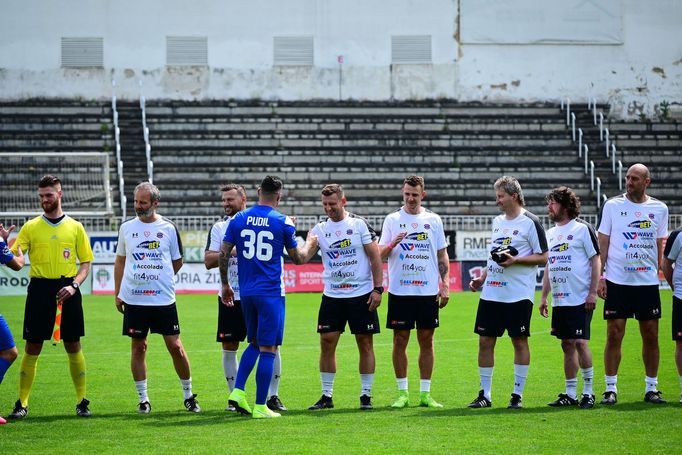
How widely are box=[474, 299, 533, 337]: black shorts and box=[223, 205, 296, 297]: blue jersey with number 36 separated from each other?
83.3 inches

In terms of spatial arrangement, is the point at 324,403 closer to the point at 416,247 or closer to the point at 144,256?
the point at 416,247

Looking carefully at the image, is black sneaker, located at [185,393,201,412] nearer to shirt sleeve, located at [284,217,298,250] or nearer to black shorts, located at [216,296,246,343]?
black shorts, located at [216,296,246,343]

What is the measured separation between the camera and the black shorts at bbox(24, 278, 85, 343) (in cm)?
1029

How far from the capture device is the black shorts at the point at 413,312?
35.3 ft

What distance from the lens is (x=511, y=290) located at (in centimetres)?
1056

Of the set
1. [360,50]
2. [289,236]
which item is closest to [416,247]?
[289,236]

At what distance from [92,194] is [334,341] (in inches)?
943

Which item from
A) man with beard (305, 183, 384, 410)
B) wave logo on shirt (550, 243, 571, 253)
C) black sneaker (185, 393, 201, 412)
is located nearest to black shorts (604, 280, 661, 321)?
wave logo on shirt (550, 243, 571, 253)

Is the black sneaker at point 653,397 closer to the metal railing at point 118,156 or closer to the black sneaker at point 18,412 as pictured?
the black sneaker at point 18,412

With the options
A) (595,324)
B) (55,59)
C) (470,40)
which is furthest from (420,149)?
(595,324)

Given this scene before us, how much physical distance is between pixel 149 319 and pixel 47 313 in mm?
993

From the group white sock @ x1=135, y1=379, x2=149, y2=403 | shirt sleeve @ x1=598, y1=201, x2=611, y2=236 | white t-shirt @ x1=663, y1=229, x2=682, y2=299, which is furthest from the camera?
shirt sleeve @ x1=598, y1=201, x2=611, y2=236

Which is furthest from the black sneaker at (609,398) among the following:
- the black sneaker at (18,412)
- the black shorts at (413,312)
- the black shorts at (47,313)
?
the black sneaker at (18,412)

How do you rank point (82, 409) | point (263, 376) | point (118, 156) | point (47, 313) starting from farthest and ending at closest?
1. point (118, 156)
2. point (47, 313)
3. point (82, 409)
4. point (263, 376)
